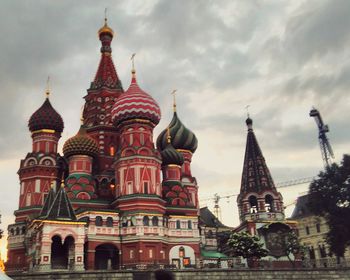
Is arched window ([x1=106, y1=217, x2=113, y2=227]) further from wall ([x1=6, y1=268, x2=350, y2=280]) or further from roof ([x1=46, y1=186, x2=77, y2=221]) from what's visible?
wall ([x1=6, y1=268, x2=350, y2=280])

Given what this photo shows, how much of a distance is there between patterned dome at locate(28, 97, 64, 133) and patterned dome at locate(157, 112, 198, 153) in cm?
1405

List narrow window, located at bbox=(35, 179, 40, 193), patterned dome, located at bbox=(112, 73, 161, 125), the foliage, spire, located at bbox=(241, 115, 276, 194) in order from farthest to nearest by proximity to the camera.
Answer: spire, located at bbox=(241, 115, 276, 194) < narrow window, located at bbox=(35, 179, 40, 193) < patterned dome, located at bbox=(112, 73, 161, 125) < the foliage

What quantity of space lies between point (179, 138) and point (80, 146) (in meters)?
16.0

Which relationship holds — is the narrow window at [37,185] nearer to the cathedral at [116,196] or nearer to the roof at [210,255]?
the cathedral at [116,196]

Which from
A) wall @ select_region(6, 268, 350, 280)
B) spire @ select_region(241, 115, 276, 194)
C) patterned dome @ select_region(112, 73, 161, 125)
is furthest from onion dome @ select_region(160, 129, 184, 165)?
wall @ select_region(6, 268, 350, 280)

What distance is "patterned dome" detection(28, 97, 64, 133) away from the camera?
5125 centimetres

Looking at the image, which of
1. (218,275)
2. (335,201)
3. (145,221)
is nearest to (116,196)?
(145,221)

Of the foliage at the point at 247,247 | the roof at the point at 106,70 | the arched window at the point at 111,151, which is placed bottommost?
the foliage at the point at 247,247

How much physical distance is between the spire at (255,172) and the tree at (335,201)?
10.8m

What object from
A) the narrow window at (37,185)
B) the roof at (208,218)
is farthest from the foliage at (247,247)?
the narrow window at (37,185)

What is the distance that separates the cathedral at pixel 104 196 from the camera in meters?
38.8

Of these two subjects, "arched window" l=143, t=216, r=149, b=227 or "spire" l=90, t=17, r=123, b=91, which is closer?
"arched window" l=143, t=216, r=149, b=227

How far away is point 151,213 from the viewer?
42.5 meters

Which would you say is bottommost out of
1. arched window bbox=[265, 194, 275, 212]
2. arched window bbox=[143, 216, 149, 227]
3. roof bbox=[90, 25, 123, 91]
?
arched window bbox=[143, 216, 149, 227]
